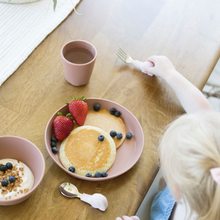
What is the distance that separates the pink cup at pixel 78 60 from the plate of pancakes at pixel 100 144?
0.10 metres

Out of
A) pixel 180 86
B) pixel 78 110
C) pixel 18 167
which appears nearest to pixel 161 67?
pixel 180 86

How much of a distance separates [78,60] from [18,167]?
1.46 ft

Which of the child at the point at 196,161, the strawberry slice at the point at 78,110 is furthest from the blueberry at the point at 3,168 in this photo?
the child at the point at 196,161

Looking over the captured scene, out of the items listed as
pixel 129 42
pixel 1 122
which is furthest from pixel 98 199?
pixel 129 42

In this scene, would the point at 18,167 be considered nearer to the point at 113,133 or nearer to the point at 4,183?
the point at 4,183

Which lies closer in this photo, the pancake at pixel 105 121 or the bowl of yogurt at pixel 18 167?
the bowl of yogurt at pixel 18 167

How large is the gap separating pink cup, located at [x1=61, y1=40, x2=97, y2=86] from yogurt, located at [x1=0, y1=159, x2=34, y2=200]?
37 centimetres

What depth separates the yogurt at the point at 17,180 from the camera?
0.64 meters

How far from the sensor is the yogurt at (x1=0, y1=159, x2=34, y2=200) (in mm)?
636

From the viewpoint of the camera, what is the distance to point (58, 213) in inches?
26.6

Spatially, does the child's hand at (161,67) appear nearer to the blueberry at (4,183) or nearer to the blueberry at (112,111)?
the blueberry at (112,111)

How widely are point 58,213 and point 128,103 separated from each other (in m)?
0.47

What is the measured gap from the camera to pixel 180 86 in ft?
3.19

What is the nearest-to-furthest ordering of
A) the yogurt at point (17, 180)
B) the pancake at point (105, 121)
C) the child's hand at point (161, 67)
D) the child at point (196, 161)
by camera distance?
the child at point (196, 161), the yogurt at point (17, 180), the pancake at point (105, 121), the child's hand at point (161, 67)
